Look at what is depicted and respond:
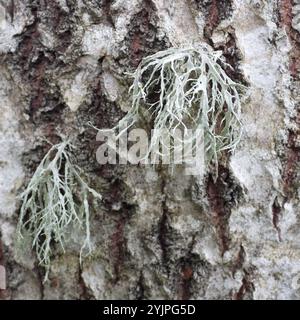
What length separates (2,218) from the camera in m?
1.22

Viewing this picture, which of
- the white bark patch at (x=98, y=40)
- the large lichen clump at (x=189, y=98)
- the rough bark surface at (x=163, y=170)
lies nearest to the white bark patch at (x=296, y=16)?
the rough bark surface at (x=163, y=170)

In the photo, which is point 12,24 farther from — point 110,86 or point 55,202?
point 55,202

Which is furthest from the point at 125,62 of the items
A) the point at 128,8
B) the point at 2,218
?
the point at 2,218

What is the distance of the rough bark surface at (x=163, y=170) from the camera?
116 cm

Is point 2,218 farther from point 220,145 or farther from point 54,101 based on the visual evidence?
point 220,145

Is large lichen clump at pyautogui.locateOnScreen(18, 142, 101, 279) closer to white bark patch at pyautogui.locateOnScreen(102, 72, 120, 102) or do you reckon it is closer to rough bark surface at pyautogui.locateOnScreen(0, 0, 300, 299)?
rough bark surface at pyautogui.locateOnScreen(0, 0, 300, 299)

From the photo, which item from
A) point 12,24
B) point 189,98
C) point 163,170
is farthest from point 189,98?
point 12,24

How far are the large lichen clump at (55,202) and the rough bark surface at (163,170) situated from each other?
35mm

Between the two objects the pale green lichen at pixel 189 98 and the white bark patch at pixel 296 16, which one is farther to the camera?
the white bark patch at pixel 296 16

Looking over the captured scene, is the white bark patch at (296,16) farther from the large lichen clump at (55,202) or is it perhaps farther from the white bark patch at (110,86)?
the large lichen clump at (55,202)

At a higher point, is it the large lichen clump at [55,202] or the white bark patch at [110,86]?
the white bark patch at [110,86]

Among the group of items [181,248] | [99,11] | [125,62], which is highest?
[99,11]
